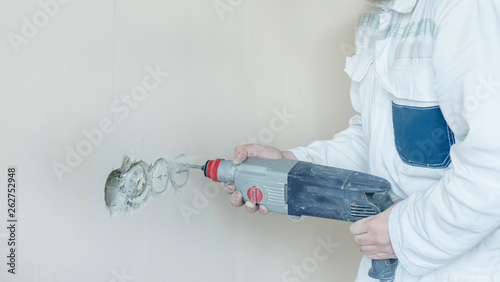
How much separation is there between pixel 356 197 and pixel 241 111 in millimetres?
537

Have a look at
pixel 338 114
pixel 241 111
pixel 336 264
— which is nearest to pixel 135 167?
pixel 241 111

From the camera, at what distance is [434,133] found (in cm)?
82

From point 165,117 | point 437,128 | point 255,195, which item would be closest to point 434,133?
point 437,128

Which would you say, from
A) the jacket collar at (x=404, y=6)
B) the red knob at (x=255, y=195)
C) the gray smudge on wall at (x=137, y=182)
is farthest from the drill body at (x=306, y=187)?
the jacket collar at (x=404, y=6)

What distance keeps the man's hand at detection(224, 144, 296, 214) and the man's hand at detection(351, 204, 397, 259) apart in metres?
0.23

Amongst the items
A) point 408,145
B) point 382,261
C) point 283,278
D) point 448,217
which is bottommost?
point 283,278

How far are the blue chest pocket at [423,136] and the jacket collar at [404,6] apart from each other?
0.17 meters

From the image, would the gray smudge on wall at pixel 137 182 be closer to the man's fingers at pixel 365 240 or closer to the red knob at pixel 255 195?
the red knob at pixel 255 195

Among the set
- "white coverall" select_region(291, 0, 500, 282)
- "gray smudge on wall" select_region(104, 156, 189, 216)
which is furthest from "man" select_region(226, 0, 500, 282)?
"gray smudge on wall" select_region(104, 156, 189, 216)

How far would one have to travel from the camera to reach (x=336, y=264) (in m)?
1.60

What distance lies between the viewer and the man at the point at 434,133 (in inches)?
27.2

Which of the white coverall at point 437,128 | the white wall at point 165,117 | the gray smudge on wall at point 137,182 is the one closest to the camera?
the white coverall at point 437,128

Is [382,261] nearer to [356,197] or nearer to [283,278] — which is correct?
[356,197]

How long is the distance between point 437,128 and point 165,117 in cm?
57
